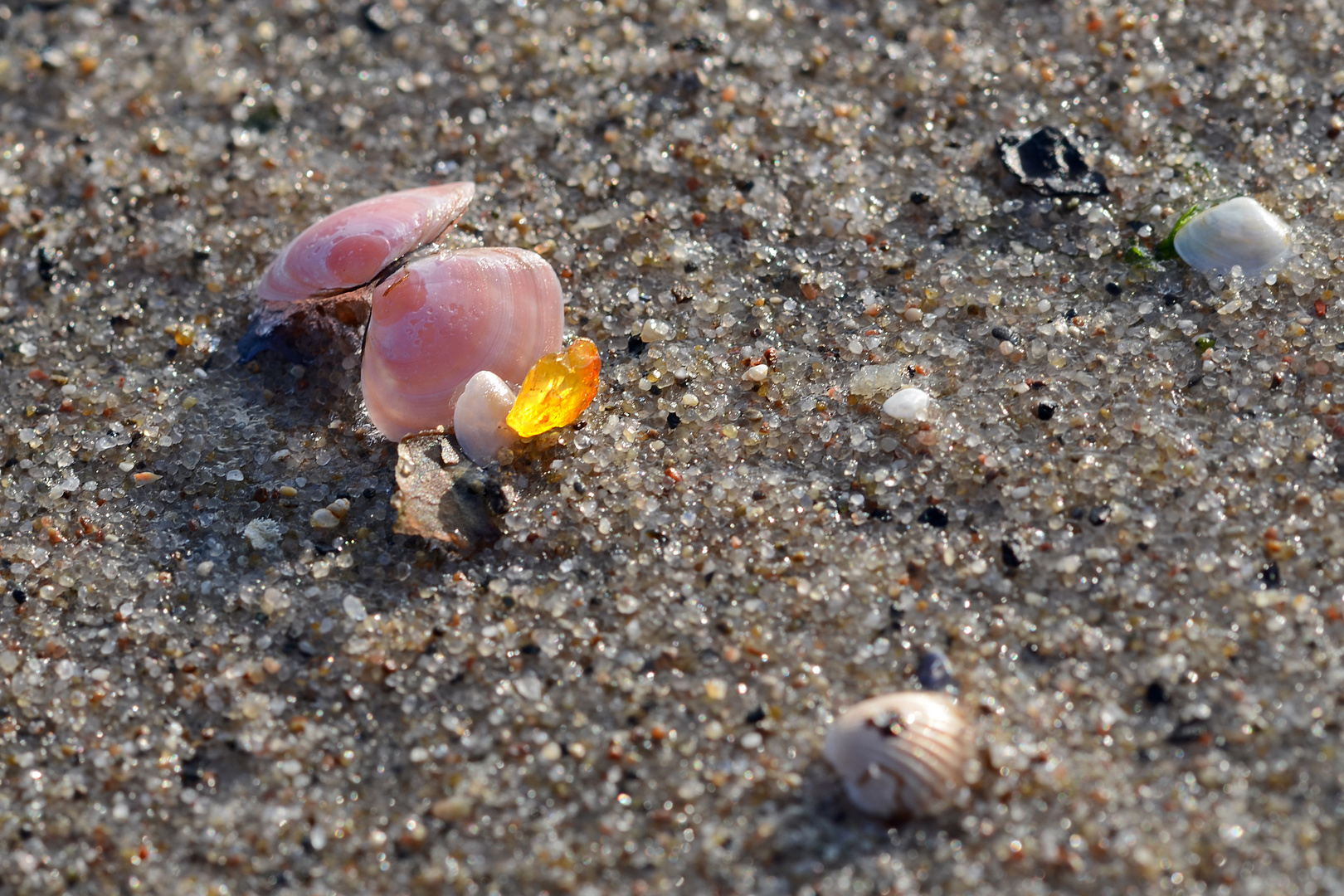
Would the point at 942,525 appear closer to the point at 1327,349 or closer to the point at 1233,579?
the point at 1233,579

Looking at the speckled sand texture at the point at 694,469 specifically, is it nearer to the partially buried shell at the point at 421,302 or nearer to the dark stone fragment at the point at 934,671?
the dark stone fragment at the point at 934,671

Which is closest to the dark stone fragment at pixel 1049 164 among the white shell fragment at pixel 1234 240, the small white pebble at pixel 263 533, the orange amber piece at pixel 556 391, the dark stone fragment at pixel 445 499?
the white shell fragment at pixel 1234 240

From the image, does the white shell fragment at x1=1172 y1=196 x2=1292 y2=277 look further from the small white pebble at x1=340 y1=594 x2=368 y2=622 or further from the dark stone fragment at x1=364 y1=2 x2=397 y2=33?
the dark stone fragment at x1=364 y1=2 x2=397 y2=33

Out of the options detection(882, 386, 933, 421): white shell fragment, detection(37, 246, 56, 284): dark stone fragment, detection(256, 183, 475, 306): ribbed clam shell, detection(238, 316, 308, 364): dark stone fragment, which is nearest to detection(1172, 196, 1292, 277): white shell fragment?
detection(882, 386, 933, 421): white shell fragment

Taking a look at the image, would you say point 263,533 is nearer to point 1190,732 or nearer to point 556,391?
point 556,391

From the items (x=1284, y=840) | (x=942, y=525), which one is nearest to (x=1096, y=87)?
(x=942, y=525)

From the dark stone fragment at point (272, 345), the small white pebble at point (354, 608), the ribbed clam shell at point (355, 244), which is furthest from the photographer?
the dark stone fragment at point (272, 345)

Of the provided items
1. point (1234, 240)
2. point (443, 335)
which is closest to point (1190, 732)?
point (1234, 240)
